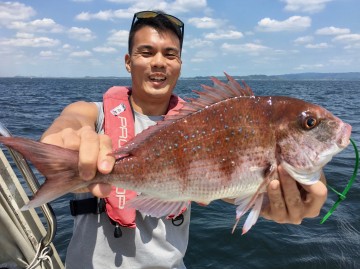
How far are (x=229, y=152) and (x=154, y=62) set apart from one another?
144 cm

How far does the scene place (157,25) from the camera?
3.47 meters

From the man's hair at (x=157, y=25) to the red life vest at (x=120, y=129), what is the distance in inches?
21.7

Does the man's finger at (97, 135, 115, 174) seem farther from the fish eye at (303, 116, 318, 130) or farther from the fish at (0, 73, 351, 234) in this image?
the fish eye at (303, 116, 318, 130)

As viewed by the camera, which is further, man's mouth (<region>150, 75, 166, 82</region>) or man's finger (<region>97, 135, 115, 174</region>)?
man's mouth (<region>150, 75, 166, 82</region>)

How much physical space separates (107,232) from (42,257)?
59cm

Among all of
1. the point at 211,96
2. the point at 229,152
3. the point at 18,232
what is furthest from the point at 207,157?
the point at 18,232

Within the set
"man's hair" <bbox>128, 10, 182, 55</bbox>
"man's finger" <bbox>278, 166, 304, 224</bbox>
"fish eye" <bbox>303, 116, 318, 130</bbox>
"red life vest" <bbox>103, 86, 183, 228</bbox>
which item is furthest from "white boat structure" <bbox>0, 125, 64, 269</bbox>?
"fish eye" <bbox>303, 116, 318, 130</bbox>

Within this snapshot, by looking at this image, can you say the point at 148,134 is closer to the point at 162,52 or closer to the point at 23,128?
the point at 162,52

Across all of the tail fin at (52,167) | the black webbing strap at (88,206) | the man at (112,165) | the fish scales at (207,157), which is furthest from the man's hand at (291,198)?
the black webbing strap at (88,206)

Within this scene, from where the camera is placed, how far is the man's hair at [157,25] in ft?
11.4

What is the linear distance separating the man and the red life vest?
12 centimetres

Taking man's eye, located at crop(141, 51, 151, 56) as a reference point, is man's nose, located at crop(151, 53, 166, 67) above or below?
below

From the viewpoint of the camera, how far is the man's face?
339 cm

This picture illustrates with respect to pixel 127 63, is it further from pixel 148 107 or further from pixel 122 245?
pixel 122 245
